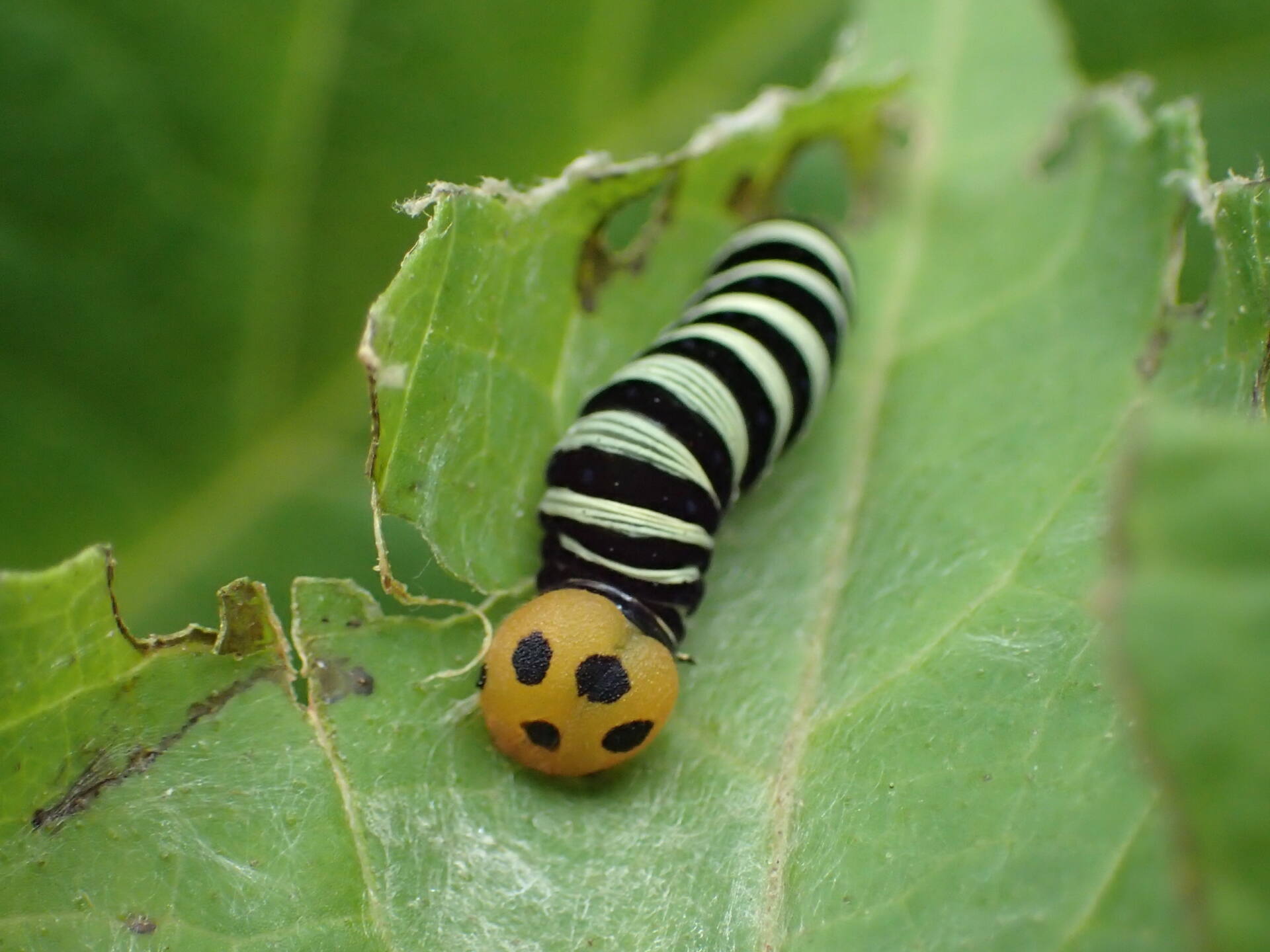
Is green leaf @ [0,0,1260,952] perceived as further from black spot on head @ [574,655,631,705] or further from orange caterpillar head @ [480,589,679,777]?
black spot on head @ [574,655,631,705]

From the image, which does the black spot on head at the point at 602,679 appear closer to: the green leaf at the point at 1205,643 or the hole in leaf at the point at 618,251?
the hole in leaf at the point at 618,251

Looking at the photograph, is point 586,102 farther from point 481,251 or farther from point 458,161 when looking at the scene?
point 481,251

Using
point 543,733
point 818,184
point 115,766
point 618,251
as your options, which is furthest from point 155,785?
point 818,184

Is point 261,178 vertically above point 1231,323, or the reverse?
point 261,178

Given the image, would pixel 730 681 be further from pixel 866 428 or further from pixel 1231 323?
pixel 1231 323

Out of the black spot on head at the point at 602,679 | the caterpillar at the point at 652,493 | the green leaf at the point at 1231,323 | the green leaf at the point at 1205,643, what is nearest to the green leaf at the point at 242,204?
the caterpillar at the point at 652,493

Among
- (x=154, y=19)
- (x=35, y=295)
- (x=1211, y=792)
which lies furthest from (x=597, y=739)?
(x=154, y=19)

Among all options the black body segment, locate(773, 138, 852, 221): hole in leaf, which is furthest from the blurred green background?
the black body segment
